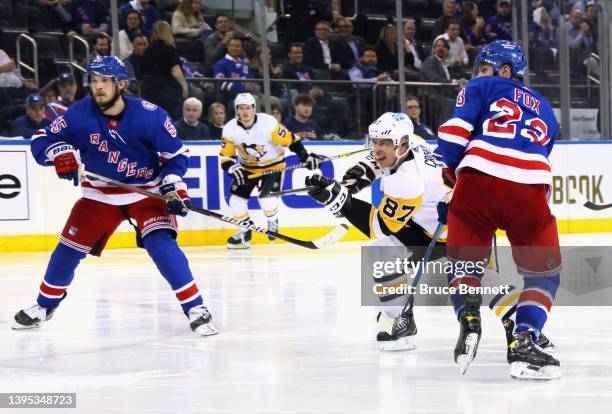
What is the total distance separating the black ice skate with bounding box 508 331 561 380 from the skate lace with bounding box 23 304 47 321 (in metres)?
2.49

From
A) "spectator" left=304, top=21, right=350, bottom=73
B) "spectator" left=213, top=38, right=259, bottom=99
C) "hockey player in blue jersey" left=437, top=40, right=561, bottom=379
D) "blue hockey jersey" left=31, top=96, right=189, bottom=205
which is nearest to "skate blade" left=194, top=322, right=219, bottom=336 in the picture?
"blue hockey jersey" left=31, top=96, right=189, bottom=205

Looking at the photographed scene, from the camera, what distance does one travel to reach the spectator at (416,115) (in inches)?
431

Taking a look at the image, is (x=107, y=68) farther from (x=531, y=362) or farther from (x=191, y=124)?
(x=191, y=124)

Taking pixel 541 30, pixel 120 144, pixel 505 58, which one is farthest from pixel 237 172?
pixel 505 58

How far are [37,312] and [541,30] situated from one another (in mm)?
7293

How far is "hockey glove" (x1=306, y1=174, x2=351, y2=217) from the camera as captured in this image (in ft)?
15.2

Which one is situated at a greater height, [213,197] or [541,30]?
[541,30]

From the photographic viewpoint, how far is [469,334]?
12.5ft

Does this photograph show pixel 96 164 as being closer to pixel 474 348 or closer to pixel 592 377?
pixel 474 348

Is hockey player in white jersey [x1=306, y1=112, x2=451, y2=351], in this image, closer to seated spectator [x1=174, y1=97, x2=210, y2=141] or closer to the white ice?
the white ice

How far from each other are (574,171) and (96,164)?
7484 mm

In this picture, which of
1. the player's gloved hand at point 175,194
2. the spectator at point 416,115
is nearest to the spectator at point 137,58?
the spectator at point 416,115

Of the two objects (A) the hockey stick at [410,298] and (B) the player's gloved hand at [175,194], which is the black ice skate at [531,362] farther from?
(B) the player's gloved hand at [175,194]

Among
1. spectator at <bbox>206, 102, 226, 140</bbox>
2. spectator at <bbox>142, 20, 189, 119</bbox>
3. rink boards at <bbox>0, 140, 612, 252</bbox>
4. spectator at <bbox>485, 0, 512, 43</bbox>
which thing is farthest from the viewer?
spectator at <bbox>485, 0, 512, 43</bbox>
